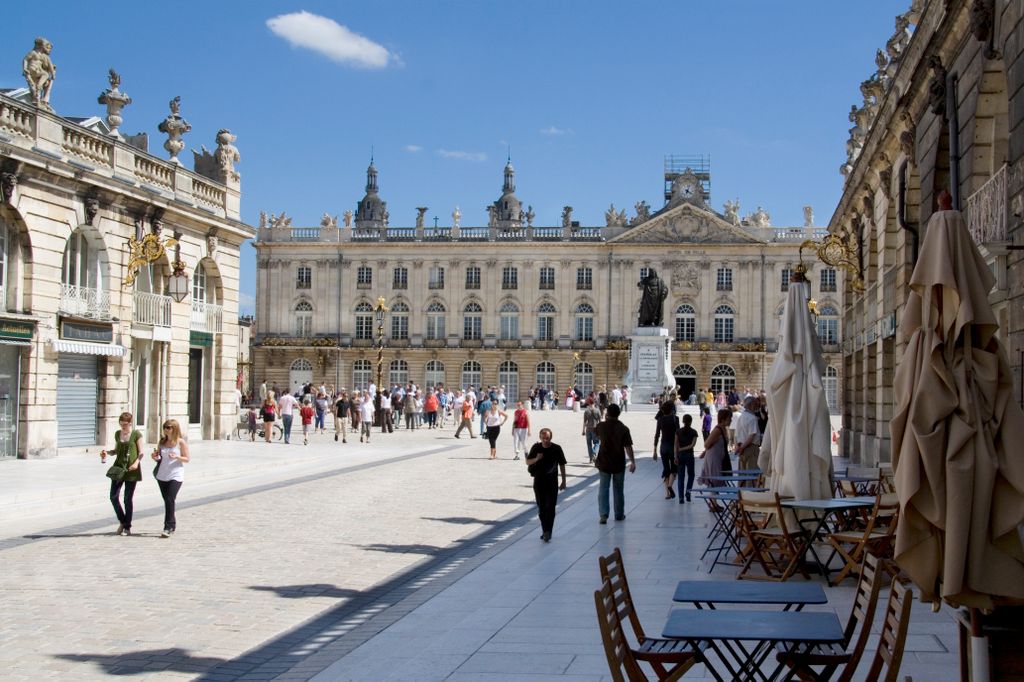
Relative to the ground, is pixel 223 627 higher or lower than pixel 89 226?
lower

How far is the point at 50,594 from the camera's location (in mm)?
9625

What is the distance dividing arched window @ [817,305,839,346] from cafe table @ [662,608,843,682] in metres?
76.0

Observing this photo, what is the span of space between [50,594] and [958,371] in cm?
761

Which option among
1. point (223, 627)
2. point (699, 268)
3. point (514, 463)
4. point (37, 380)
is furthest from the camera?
point (699, 268)

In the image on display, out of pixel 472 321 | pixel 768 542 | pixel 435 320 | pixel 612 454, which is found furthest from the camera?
pixel 435 320

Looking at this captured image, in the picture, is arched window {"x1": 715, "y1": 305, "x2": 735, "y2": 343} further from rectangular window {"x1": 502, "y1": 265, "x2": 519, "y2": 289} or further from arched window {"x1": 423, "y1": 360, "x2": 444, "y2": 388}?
arched window {"x1": 423, "y1": 360, "x2": 444, "y2": 388}

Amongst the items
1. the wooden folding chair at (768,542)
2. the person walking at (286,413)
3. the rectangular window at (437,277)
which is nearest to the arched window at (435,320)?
the rectangular window at (437,277)

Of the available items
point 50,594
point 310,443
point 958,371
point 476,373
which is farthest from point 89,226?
point 476,373

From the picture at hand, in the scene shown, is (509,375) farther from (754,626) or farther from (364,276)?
(754,626)

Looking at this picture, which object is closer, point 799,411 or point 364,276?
point 799,411

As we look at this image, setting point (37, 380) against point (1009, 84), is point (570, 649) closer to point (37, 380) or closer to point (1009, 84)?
point (1009, 84)

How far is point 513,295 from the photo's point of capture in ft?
271

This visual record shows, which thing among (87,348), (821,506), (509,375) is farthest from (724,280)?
(821,506)

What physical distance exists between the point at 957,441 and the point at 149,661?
5.22 m
